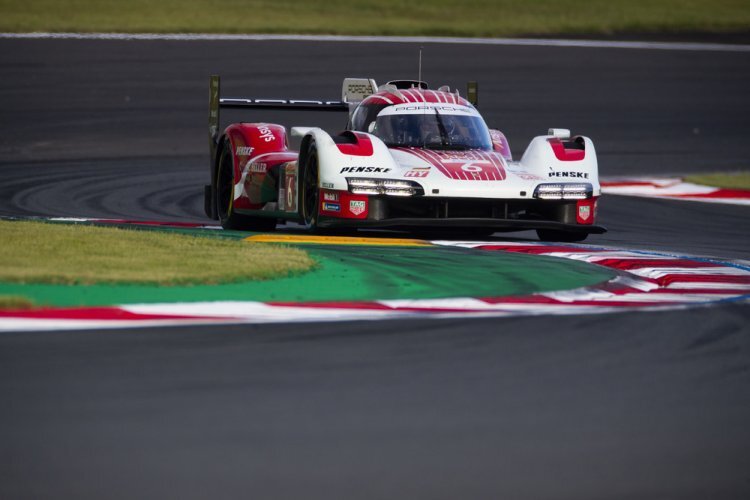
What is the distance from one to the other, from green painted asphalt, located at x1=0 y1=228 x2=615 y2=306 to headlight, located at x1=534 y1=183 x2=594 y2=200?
114cm

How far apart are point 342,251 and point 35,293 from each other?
3494 millimetres

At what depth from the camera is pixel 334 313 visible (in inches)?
310

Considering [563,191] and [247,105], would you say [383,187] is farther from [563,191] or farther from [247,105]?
[247,105]

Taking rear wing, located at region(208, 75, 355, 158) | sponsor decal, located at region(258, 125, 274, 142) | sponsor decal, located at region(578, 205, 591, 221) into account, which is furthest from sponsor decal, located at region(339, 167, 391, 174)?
rear wing, located at region(208, 75, 355, 158)

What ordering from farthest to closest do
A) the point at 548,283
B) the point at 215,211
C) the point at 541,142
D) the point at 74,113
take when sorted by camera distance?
the point at 74,113, the point at 215,211, the point at 541,142, the point at 548,283

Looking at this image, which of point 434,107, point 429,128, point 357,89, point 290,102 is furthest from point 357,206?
point 357,89

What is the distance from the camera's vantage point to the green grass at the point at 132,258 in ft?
28.9

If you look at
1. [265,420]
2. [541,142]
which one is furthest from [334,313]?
[541,142]

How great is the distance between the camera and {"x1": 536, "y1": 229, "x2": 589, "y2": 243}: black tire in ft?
43.5

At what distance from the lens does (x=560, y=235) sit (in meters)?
13.7

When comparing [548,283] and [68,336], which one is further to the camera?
[548,283]

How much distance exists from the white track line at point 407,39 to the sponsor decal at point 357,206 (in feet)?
78.5

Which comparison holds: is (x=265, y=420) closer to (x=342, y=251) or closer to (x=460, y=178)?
(x=342, y=251)

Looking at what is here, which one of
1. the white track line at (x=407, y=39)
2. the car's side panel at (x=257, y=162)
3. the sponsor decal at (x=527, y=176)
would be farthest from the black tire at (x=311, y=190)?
the white track line at (x=407, y=39)
